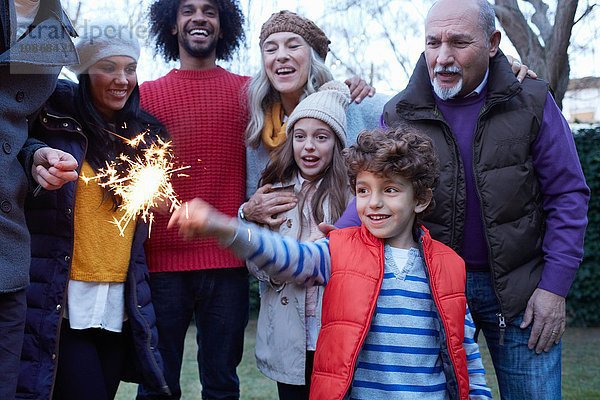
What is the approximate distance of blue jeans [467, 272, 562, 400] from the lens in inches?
115

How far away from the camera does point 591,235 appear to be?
9039 millimetres

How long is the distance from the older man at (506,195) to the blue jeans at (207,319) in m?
0.98

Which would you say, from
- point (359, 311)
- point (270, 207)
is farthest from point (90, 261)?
point (359, 311)

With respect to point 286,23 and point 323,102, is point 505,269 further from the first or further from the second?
point 286,23

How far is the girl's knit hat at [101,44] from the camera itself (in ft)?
10.2

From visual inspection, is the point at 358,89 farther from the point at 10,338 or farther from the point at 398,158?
the point at 10,338

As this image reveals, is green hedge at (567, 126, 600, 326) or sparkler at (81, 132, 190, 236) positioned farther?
green hedge at (567, 126, 600, 326)

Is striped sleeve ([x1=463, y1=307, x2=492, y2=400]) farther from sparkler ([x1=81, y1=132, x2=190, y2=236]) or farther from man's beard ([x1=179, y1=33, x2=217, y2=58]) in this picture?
man's beard ([x1=179, y1=33, x2=217, y2=58])

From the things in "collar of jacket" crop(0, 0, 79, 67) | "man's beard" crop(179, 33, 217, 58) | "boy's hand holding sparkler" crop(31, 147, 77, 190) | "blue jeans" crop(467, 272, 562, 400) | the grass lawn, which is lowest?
the grass lawn

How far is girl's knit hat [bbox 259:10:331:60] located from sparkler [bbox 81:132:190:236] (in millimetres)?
848

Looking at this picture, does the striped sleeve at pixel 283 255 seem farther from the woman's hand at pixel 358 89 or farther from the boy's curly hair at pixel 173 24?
the boy's curly hair at pixel 173 24

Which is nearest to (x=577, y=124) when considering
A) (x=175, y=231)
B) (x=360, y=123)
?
(x=360, y=123)

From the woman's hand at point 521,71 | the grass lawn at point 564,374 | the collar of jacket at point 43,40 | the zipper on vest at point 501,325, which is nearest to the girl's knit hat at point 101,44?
the collar of jacket at point 43,40

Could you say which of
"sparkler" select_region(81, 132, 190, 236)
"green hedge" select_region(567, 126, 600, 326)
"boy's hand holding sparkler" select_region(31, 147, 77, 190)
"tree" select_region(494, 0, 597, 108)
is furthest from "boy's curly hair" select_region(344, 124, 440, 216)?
"green hedge" select_region(567, 126, 600, 326)
